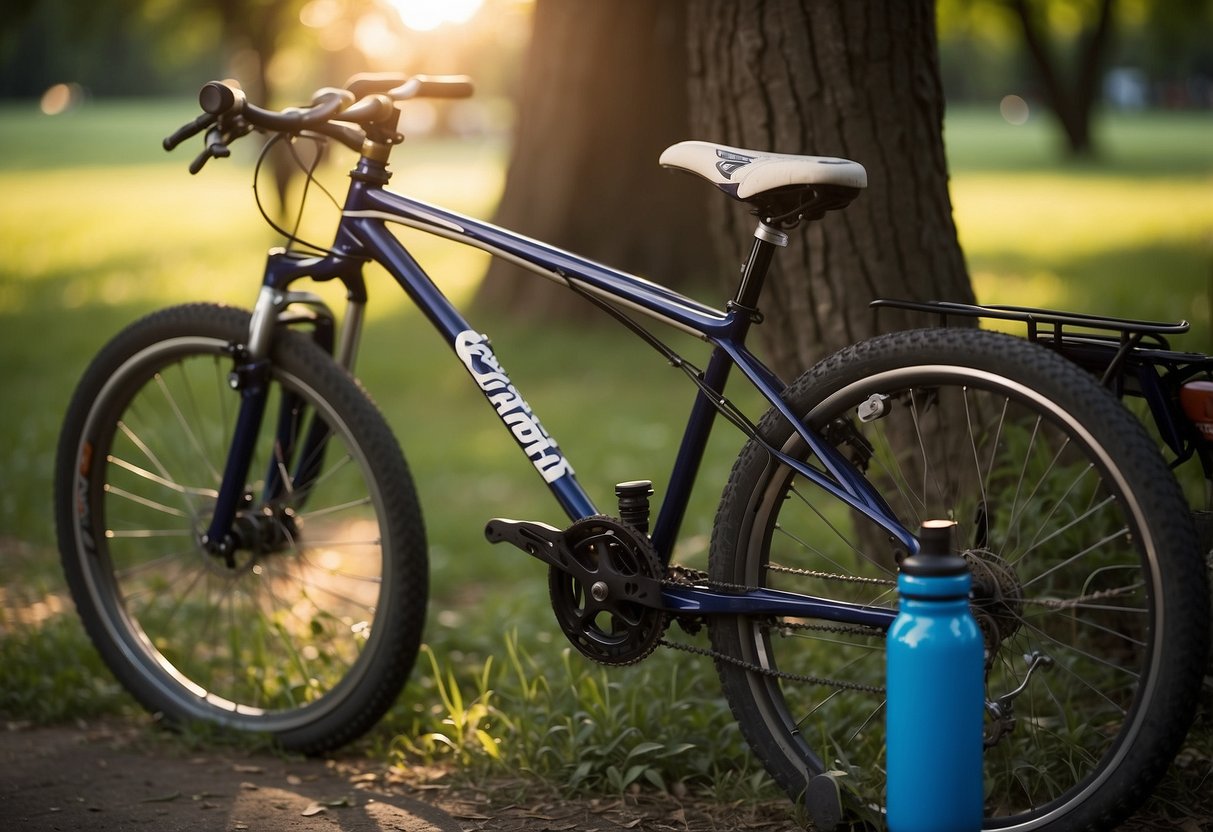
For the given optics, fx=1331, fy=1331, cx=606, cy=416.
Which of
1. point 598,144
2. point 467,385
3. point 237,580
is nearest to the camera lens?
point 237,580

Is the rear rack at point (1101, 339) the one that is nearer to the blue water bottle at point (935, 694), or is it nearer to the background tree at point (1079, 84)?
the blue water bottle at point (935, 694)

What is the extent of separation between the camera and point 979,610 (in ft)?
8.43

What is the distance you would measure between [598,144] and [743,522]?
21.6 ft

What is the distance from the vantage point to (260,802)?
10.2 ft

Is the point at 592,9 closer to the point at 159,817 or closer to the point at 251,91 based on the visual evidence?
the point at 159,817

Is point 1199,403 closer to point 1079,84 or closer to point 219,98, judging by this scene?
point 219,98

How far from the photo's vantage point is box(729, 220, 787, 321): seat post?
276cm

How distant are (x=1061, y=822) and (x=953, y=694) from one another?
16.9 inches

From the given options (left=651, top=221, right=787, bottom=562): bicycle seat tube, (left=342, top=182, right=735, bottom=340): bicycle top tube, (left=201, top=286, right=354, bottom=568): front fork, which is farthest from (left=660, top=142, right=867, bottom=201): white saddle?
(left=201, top=286, right=354, bottom=568): front fork

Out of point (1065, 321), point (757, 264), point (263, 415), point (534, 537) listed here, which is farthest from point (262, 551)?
point (1065, 321)

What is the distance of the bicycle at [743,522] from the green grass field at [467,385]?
1.10 ft

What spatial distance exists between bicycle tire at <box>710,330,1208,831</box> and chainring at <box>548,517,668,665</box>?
0.49 ft

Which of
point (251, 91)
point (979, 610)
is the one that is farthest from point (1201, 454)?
point (251, 91)

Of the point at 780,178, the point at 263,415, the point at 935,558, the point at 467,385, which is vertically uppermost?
the point at 780,178
